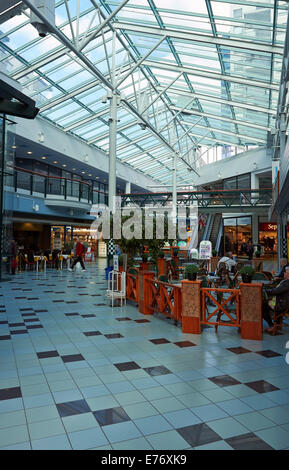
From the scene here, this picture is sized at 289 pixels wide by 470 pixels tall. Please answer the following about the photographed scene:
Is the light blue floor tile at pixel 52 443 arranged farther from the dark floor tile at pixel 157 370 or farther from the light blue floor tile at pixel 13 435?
the dark floor tile at pixel 157 370

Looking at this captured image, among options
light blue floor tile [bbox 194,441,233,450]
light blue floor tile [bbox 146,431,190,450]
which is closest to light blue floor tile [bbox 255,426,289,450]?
light blue floor tile [bbox 194,441,233,450]

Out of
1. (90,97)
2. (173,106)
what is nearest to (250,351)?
(90,97)

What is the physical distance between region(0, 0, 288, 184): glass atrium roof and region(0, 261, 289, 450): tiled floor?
6.22 meters

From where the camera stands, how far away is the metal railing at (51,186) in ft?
47.9

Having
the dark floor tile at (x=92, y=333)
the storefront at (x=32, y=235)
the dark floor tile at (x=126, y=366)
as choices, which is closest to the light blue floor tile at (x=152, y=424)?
the dark floor tile at (x=126, y=366)

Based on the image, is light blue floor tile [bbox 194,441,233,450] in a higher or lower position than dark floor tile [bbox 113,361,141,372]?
higher

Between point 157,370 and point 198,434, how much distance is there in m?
1.35

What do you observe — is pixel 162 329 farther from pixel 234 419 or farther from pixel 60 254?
pixel 60 254

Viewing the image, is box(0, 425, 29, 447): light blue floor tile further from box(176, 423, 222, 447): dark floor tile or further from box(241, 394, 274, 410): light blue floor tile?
box(241, 394, 274, 410): light blue floor tile

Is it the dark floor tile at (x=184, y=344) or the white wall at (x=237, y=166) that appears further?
the white wall at (x=237, y=166)

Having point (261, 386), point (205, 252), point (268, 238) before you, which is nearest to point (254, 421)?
point (261, 386)

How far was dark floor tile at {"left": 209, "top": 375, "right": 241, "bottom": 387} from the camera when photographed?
3.41m

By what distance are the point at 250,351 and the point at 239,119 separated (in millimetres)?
17478

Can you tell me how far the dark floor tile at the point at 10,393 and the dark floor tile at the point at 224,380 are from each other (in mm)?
1957
